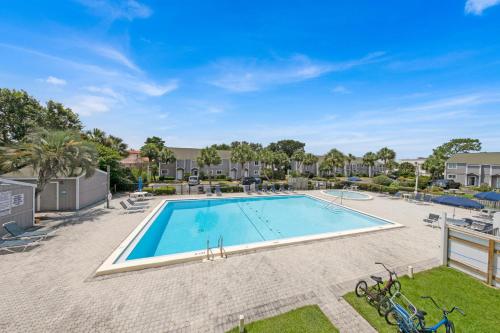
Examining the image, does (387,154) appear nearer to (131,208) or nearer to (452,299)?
(452,299)

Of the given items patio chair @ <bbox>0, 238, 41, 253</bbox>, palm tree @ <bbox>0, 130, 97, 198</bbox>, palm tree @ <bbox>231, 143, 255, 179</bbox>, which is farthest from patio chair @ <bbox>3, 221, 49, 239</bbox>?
palm tree @ <bbox>231, 143, 255, 179</bbox>

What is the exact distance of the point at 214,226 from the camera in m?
13.0

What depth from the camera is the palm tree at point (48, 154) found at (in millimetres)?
10562

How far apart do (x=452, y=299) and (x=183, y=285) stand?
23.8 feet

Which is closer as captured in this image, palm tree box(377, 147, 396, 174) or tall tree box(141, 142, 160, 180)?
tall tree box(141, 142, 160, 180)

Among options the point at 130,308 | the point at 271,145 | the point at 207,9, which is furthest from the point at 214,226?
the point at 271,145

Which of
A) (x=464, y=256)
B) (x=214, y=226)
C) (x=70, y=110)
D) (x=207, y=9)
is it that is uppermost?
(x=207, y=9)

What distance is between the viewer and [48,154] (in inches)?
429

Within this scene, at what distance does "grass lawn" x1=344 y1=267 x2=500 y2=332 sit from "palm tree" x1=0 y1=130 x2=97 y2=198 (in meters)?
14.7

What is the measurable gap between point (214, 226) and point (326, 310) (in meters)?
9.16

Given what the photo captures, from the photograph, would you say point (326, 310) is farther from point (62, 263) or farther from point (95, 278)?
point (62, 263)

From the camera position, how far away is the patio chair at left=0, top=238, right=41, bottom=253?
7746 mm

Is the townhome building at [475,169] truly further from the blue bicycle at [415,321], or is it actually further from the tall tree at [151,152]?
the tall tree at [151,152]

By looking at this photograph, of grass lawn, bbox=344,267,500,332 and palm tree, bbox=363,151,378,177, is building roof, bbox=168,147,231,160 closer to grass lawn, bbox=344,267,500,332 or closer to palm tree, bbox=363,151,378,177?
palm tree, bbox=363,151,378,177
